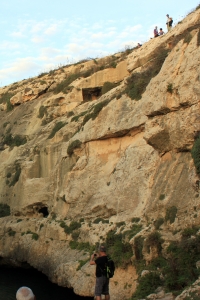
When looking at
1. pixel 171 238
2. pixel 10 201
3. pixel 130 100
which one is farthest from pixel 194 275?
pixel 10 201

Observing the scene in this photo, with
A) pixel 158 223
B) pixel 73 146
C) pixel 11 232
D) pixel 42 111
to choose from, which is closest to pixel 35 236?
pixel 11 232

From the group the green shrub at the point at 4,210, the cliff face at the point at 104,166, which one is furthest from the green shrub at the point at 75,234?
the green shrub at the point at 4,210

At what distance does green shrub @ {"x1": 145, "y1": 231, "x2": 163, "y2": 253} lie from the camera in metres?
15.2

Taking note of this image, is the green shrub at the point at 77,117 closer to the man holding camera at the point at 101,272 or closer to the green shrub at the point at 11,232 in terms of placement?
the green shrub at the point at 11,232

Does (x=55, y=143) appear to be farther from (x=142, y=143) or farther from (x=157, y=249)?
(x=157, y=249)

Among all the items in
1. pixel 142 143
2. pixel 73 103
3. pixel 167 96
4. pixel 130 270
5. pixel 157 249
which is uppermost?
pixel 73 103

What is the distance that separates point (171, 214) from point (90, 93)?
1971 centimetres

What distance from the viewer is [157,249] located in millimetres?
15211

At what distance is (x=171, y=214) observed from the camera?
53.0ft

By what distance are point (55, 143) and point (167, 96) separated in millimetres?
12623

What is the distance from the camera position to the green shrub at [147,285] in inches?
543

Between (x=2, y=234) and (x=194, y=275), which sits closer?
(x=194, y=275)

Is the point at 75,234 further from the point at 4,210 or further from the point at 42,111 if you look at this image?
the point at 42,111

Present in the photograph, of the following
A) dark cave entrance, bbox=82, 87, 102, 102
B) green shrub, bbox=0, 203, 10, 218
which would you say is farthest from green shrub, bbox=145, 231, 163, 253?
dark cave entrance, bbox=82, 87, 102, 102
